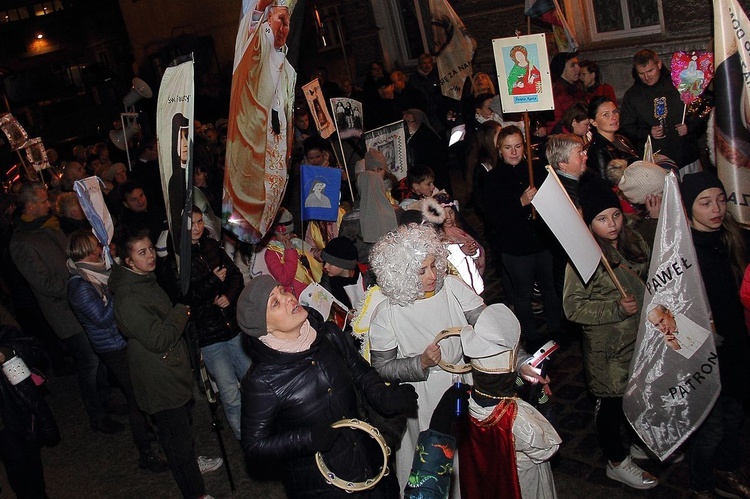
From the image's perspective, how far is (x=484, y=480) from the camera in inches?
164

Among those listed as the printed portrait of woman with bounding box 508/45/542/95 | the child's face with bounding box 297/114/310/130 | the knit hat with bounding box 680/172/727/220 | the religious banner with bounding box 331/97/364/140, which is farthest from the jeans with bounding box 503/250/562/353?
the child's face with bounding box 297/114/310/130

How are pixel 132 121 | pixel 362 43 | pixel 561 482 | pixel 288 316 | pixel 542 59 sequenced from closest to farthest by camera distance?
1. pixel 288 316
2. pixel 561 482
3. pixel 542 59
4. pixel 132 121
5. pixel 362 43

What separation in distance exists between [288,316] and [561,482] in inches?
93.4

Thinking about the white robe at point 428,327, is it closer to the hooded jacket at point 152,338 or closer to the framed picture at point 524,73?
the hooded jacket at point 152,338

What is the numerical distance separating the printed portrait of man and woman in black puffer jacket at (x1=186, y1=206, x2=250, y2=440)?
122 inches

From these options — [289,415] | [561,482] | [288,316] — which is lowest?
[561,482]

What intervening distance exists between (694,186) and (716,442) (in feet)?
4.88

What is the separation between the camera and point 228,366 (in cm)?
607

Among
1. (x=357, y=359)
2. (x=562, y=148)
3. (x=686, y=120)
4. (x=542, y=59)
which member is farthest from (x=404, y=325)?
(x=686, y=120)

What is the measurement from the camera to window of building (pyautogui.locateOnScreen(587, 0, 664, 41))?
1149 centimetres

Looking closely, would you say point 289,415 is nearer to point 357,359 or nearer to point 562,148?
point 357,359

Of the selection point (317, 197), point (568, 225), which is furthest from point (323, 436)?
point (317, 197)

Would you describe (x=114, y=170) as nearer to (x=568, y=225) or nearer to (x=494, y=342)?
(x=568, y=225)

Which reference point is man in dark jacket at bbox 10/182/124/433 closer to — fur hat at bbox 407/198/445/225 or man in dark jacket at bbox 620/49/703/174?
fur hat at bbox 407/198/445/225
